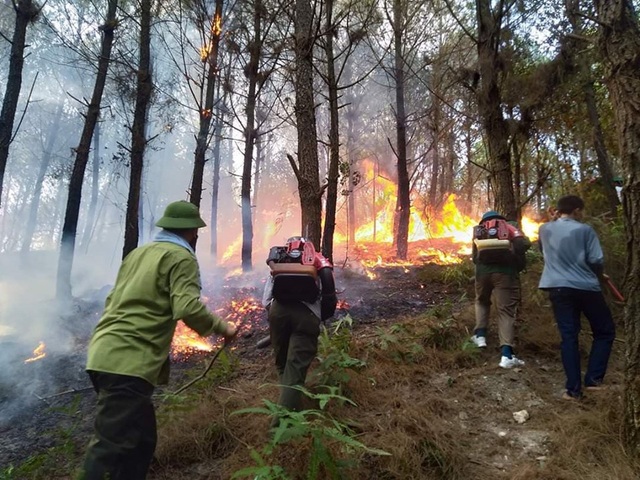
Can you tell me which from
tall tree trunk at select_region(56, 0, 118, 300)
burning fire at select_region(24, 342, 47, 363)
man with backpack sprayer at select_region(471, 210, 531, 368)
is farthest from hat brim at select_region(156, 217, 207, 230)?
tall tree trunk at select_region(56, 0, 118, 300)

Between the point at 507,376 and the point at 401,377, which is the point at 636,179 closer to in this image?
the point at 507,376

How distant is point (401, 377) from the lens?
17.1 feet

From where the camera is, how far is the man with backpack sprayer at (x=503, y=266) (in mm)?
5344

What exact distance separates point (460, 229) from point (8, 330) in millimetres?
16687

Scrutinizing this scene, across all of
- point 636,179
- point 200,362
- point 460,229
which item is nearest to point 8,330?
point 200,362

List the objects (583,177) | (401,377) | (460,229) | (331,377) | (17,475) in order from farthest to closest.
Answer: (460,229) < (583,177) < (401,377) < (331,377) < (17,475)

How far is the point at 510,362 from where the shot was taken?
525 cm

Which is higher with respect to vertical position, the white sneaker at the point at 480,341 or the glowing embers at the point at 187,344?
the white sneaker at the point at 480,341

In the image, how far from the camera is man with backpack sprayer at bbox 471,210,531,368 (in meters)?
5.34

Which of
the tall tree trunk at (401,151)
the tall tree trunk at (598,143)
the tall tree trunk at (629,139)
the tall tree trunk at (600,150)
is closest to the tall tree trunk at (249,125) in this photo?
the tall tree trunk at (401,151)

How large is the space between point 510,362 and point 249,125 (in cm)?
1152

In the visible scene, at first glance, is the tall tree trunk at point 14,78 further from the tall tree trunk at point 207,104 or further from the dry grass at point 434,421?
the dry grass at point 434,421

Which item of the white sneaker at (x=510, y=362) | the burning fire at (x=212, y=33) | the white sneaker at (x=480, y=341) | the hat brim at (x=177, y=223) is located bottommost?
the white sneaker at (x=510, y=362)

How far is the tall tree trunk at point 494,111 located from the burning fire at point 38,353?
8.76m
